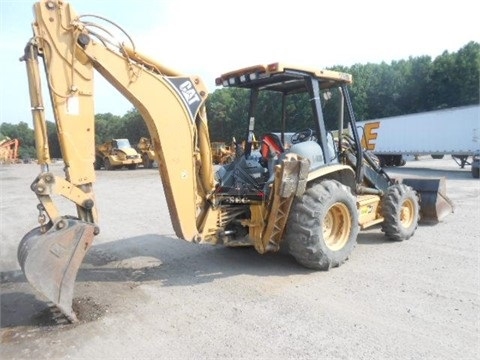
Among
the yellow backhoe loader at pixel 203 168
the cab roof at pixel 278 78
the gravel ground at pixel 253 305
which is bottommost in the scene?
the gravel ground at pixel 253 305

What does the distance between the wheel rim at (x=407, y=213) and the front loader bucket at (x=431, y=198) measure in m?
0.86

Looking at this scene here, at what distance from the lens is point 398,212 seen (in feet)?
22.2

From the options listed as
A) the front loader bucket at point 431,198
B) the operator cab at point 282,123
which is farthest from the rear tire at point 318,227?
the front loader bucket at point 431,198

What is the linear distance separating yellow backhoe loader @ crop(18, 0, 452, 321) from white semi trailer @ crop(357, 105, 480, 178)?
12.0m

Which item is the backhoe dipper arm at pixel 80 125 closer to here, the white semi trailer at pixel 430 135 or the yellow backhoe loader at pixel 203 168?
the yellow backhoe loader at pixel 203 168

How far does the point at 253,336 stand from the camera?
147 inches

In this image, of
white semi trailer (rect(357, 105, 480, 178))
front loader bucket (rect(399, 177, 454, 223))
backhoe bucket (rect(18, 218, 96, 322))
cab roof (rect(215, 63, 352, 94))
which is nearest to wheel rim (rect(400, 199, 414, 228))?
front loader bucket (rect(399, 177, 454, 223))

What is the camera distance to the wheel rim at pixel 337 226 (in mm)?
5672

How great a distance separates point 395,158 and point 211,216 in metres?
22.5

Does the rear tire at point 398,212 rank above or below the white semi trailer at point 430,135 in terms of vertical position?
below

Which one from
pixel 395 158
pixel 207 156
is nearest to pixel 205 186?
pixel 207 156

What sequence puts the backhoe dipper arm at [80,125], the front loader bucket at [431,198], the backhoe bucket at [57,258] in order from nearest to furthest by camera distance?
the backhoe bucket at [57,258], the backhoe dipper arm at [80,125], the front loader bucket at [431,198]

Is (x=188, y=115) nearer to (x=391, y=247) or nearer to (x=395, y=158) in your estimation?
(x=391, y=247)

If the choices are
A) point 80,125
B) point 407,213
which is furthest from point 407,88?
point 80,125
